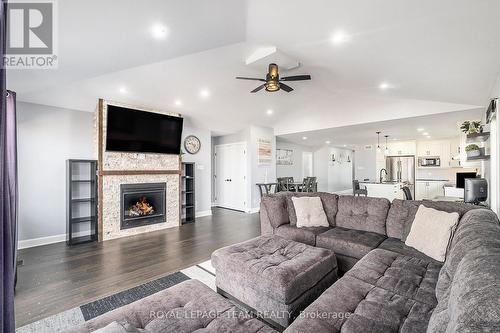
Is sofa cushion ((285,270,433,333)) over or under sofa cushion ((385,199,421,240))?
under

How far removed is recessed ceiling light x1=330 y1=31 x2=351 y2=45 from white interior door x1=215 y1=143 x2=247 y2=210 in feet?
15.2

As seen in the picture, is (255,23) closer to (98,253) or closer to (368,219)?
(368,219)

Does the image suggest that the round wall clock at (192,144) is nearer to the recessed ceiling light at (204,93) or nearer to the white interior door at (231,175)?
the white interior door at (231,175)

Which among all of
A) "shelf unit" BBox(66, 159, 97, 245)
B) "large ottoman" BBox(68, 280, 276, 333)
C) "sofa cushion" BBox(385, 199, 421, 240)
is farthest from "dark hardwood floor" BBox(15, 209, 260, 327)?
"sofa cushion" BBox(385, 199, 421, 240)

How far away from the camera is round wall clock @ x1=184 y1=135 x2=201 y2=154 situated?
19.9 ft

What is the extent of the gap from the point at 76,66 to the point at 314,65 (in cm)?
314

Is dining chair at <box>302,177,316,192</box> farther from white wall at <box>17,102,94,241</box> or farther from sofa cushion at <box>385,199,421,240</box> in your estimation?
white wall at <box>17,102,94,241</box>

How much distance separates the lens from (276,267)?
75.5 inches

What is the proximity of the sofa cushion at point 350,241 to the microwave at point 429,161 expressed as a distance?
7.14 m

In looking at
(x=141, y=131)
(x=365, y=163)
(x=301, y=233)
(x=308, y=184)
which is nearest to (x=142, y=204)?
(x=141, y=131)

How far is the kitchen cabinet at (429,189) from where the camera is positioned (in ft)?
24.6

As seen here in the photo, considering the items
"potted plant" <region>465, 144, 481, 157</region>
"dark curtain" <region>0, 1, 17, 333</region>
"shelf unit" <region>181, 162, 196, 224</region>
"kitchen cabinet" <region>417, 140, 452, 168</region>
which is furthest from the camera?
"kitchen cabinet" <region>417, 140, 452, 168</region>

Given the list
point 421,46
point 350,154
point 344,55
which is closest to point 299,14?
point 344,55

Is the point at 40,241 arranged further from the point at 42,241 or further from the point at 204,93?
the point at 204,93
